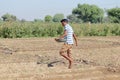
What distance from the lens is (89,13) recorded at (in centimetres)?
7356

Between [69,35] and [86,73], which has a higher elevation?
[69,35]

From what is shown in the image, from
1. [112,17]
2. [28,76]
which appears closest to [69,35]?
[28,76]

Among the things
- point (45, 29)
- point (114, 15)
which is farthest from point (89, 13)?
point (45, 29)

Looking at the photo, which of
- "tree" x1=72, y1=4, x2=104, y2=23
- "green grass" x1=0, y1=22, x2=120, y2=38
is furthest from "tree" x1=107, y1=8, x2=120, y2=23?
"green grass" x1=0, y1=22, x2=120, y2=38

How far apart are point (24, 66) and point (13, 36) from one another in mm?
22954

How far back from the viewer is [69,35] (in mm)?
10516

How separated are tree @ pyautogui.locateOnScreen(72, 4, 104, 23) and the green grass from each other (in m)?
33.6

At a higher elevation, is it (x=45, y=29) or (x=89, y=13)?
(x=89, y=13)

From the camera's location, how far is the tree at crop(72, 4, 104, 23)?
73062 millimetres

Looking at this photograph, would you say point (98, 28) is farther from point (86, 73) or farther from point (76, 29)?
point (86, 73)

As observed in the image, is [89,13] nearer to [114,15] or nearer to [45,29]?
[114,15]

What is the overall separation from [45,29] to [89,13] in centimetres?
3976

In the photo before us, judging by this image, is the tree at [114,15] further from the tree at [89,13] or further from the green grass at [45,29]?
the green grass at [45,29]

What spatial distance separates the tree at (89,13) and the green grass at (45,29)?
110ft
